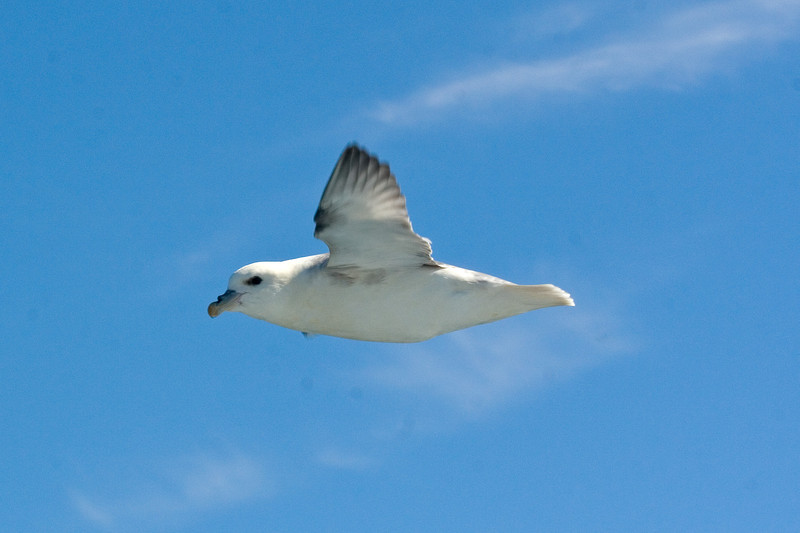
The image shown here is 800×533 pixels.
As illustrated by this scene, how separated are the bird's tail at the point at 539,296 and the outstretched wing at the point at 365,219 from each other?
0.99 metres

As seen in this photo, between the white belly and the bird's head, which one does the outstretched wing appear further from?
the bird's head

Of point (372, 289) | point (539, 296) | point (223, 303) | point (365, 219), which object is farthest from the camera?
point (539, 296)

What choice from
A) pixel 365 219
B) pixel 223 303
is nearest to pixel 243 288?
pixel 223 303

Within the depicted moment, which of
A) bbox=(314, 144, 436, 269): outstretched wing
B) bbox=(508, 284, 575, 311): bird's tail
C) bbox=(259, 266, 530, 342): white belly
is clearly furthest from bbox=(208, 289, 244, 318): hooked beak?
bbox=(508, 284, 575, 311): bird's tail

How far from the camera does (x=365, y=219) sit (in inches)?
338

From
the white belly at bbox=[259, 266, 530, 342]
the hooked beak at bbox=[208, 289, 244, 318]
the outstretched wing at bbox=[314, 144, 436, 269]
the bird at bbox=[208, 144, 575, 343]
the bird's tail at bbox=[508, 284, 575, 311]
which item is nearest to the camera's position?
the outstretched wing at bbox=[314, 144, 436, 269]

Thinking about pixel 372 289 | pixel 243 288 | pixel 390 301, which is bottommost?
pixel 390 301

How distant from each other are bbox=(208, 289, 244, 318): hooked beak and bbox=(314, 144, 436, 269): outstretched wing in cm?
102

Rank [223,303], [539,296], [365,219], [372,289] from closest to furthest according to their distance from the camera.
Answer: [365,219], [372,289], [223,303], [539,296]

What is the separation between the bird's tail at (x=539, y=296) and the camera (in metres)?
9.47

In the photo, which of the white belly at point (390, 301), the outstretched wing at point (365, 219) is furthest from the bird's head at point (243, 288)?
the outstretched wing at point (365, 219)

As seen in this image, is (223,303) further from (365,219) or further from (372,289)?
(365,219)

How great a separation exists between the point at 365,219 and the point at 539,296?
6.89ft

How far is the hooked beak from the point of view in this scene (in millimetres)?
9250
